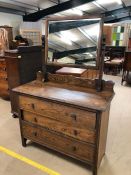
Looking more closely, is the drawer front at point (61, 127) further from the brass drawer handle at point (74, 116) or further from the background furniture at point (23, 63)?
the background furniture at point (23, 63)

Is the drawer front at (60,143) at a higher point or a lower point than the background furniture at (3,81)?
lower

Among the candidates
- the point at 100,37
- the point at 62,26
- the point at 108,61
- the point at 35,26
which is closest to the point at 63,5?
the point at 35,26

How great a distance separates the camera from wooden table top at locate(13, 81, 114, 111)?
4.79ft

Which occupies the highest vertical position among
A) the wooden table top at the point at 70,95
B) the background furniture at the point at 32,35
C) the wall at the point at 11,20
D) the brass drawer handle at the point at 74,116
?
the wall at the point at 11,20

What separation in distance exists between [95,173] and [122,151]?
58cm

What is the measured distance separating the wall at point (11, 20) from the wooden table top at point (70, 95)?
4366mm

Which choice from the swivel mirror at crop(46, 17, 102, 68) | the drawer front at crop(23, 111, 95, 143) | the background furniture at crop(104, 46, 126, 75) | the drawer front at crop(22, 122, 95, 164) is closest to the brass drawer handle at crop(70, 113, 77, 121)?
the drawer front at crop(23, 111, 95, 143)

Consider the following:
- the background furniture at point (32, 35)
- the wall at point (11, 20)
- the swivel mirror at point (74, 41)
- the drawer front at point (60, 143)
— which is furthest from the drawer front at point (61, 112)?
the wall at point (11, 20)

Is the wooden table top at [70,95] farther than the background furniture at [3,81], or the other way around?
the background furniture at [3,81]

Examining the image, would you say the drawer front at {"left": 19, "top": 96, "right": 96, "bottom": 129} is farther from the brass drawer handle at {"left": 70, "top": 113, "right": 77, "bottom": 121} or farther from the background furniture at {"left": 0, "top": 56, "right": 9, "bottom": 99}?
the background furniture at {"left": 0, "top": 56, "right": 9, "bottom": 99}

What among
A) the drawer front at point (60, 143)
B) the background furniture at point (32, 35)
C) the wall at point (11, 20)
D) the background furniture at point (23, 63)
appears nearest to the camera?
the drawer front at point (60, 143)

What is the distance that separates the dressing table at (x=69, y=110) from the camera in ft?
4.95

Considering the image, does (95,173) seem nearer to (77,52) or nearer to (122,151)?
(122,151)

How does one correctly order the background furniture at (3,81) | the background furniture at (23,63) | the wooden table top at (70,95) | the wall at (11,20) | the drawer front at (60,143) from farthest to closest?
the wall at (11,20) → the background furniture at (3,81) → the background furniture at (23,63) → the drawer front at (60,143) → the wooden table top at (70,95)
